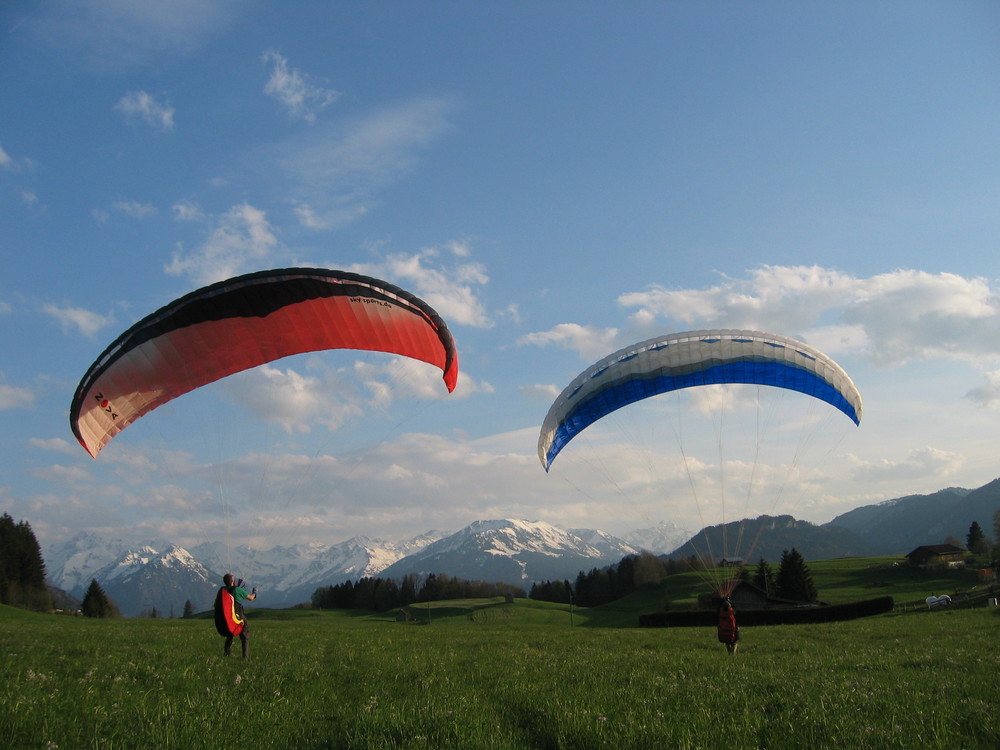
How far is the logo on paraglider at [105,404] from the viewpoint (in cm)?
1631

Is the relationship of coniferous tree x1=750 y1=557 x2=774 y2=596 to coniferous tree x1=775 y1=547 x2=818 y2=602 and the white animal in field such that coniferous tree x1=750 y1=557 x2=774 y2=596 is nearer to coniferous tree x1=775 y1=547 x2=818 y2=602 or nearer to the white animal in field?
coniferous tree x1=775 y1=547 x2=818 y2=602

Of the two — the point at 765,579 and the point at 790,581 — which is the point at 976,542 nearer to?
the point at 790,581

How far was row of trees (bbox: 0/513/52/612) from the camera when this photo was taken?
76.9 meters

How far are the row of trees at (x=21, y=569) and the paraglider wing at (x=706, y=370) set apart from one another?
8408 cm

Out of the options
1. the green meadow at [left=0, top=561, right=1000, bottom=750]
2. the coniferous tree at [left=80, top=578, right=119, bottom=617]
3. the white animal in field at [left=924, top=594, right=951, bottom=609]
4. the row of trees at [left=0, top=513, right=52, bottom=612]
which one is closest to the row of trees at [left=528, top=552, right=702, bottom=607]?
the white animal in field at [left=924, top=594, right=951, bottom=609]

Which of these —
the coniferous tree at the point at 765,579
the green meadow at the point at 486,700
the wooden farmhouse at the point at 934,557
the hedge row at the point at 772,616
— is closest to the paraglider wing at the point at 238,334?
the green meadow at the point at 486,700

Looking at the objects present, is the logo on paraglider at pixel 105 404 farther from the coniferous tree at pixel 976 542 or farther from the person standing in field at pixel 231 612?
Result: the coniferous tree at pixel 976 542

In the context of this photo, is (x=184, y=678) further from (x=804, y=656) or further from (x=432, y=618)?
(x=432, y=618)

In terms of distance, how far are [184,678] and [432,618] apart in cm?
7505

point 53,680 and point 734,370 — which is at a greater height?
point 734,370

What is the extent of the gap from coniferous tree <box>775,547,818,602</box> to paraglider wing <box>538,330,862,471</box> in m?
57.5

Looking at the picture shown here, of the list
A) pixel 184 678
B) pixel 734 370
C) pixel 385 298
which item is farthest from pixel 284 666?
pixel 734 370

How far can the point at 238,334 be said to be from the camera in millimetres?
16906

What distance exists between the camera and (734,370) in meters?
25.0
